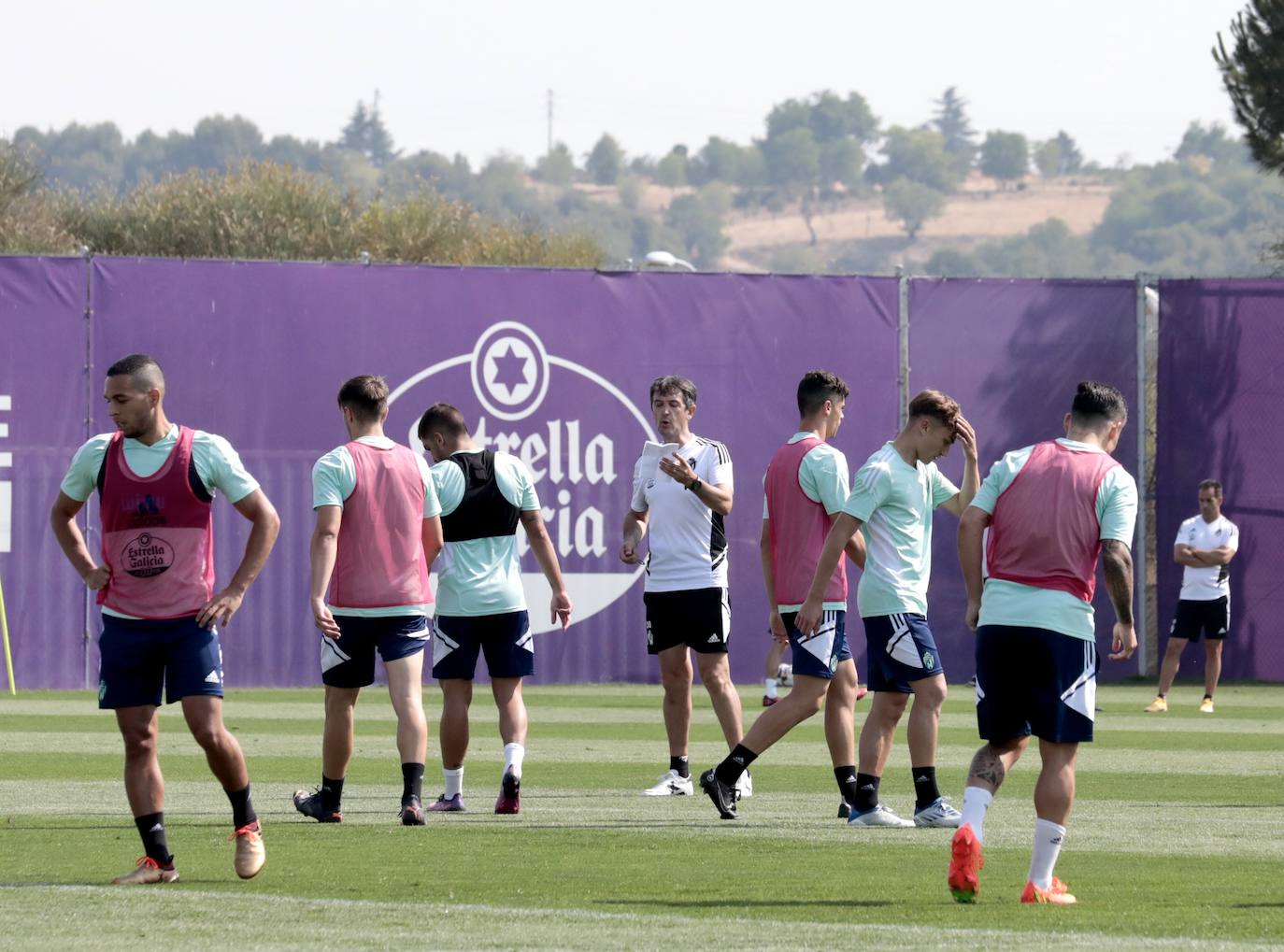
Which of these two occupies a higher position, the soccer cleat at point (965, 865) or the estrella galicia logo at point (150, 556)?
the estrella galicia logo at point (150, 556)

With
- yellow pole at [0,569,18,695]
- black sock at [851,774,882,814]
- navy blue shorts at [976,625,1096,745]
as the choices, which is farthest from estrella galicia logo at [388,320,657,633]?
navy blue shorts at [976,625,1096,745]

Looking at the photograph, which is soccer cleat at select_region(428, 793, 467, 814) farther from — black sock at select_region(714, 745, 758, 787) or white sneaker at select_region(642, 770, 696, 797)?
black sock at select_region(714, 745, 758, 787)

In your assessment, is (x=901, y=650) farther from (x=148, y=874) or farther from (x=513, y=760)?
(x=148, y=874)

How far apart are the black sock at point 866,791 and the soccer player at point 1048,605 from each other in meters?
2.22

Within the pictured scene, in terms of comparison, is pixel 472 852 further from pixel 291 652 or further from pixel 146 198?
pixel 146 198

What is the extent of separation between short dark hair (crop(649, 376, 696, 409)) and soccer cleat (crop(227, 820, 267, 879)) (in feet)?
12.3

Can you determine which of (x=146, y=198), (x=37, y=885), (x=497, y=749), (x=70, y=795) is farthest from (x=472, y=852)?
(x=146, y=198)

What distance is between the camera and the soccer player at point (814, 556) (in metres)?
9.91

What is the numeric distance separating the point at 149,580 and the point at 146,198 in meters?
45.5

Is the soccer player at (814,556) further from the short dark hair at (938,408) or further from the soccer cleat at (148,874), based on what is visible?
the soccer cleat at (148,874)

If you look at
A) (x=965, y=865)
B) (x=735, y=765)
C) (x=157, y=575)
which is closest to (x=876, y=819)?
(x=735, y=765)

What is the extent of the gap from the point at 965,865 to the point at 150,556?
9.61 feet

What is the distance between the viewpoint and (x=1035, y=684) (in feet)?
24.3

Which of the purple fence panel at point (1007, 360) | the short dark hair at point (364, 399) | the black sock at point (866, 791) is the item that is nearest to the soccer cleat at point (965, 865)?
the black sock at point (866, 791)
